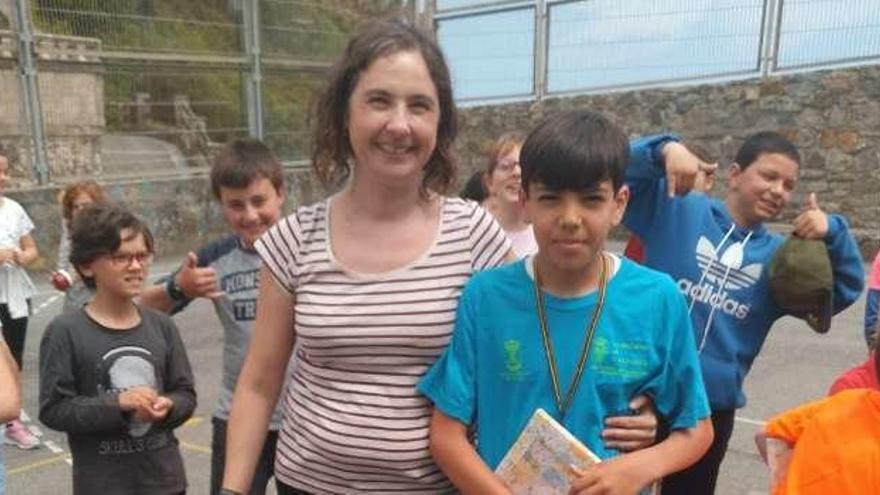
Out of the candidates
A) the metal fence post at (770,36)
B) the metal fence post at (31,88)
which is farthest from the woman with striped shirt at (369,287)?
the metal fence post at (770,36)

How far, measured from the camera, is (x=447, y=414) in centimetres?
151

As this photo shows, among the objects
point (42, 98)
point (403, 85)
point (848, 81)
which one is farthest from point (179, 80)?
point (403, 85)

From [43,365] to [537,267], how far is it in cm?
156

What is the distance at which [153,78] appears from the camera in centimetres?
1055

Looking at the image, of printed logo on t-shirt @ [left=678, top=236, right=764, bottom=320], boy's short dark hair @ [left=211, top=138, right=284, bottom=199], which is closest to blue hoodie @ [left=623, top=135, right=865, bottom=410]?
printed logo on t-shirt @ [left=678, top=236, right=764, bottom=320]

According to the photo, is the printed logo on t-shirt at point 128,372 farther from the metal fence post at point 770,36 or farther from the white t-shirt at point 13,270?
the metal fence post at point 770,36

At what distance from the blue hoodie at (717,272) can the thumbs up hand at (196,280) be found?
4.32 feet

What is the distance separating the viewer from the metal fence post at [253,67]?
11.4 meters

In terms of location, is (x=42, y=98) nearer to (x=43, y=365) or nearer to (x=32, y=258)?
(x=32, y=258)

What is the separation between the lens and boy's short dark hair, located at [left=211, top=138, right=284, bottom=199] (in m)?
2.42

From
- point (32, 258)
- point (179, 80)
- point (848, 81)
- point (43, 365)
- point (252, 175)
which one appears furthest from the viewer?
point (179, 80)

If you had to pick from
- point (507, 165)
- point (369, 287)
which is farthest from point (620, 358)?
point (507, 165)

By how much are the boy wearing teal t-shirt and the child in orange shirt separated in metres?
0.21

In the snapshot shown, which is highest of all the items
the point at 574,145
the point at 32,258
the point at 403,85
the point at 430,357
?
the point at 403,85
